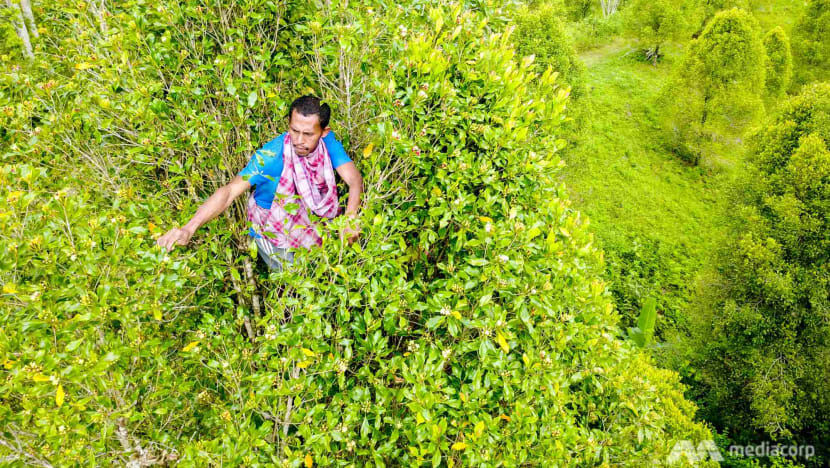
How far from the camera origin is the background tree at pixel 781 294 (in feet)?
25.7

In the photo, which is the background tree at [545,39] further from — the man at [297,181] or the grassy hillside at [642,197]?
the man at [297,181]

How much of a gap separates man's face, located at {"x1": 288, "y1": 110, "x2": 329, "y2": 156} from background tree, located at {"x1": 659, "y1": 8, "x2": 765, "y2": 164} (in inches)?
720

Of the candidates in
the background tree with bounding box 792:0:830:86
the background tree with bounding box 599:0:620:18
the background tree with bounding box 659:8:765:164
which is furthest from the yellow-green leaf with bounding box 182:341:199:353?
the background tree with bounding box 599:0:620:18

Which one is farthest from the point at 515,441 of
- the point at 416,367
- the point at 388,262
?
the point at 388,262

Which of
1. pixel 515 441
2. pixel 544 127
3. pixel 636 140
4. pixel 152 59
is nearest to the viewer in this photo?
pixel 515 441

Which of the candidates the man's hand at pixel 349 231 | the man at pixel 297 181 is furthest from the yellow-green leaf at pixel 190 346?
the man's hand at pixel 349 231

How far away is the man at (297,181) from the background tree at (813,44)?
23258 mm

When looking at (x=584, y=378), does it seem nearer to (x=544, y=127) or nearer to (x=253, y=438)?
(x=544, y=127)

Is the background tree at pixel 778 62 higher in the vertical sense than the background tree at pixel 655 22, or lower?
lower

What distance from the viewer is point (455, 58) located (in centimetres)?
309

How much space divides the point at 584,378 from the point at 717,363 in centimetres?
792

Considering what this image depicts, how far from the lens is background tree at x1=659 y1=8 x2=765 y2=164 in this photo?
1536 centimetres

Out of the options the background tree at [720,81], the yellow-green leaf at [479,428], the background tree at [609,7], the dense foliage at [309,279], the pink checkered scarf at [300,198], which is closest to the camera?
the dense foliage at [309,279]

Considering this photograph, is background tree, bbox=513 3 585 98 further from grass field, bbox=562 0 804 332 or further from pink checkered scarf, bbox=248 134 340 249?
pink checkered scarf, bbox=248 134 340 249
